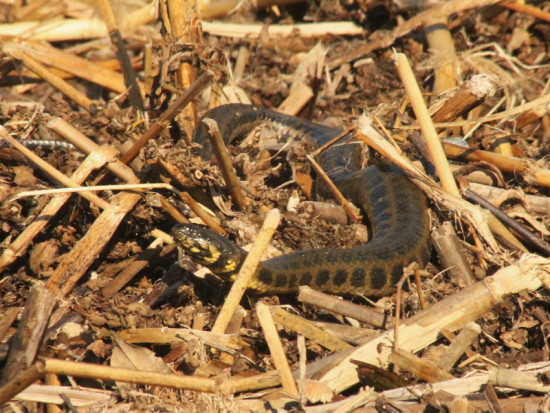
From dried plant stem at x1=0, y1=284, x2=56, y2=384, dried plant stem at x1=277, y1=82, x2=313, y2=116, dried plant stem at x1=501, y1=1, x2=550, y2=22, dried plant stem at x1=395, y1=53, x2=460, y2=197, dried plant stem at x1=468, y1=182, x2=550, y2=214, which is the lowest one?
dried plant stem at x1=0, y1=284, x2=56, y2=384

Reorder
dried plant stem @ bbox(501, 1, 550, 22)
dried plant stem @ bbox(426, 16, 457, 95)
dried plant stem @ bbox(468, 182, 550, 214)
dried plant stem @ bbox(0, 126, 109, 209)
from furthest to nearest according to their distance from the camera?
dried plant stem @ bbox(501, 1, 550, 22) < dried plant stem @ bbox(426, 16, 457, 95) < dried plant stem @ bbox(468, 182, 550, 214) < dried plant stem @ bbox(0, 126, 109, 209)

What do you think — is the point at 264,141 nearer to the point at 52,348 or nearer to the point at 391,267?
the point at 391,267

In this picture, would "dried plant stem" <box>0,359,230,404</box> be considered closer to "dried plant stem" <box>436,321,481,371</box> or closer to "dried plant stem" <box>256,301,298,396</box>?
"dried plant stem" <box>256,301,298,396</box>

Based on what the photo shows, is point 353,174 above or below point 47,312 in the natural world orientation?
above

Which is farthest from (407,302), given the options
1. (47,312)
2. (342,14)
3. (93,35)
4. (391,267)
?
(93,35)

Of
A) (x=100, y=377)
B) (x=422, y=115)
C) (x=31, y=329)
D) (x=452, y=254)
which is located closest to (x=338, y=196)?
(x=422, y=115)

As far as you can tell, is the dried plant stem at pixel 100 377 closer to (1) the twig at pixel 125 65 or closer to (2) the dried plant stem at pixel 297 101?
(1) the twig at pixel 125 65

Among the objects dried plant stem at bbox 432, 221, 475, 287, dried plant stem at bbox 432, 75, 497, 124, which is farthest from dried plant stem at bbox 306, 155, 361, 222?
dried plant stem at bbox 432, 75, 497, 124
